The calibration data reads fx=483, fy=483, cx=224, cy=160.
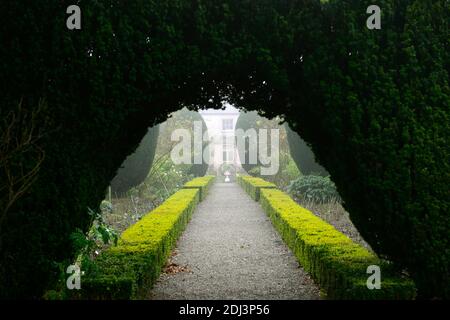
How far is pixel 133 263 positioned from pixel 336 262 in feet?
7.34

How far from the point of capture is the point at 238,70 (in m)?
4.49

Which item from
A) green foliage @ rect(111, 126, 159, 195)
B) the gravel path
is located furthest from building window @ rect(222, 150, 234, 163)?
the gravel path

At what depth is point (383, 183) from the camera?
4.18 meters

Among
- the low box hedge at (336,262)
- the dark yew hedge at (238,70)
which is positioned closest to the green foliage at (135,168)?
the low box hedge at (336,262)

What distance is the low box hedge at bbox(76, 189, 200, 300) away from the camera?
4543 millimetres

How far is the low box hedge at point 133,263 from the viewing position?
14.9 ft

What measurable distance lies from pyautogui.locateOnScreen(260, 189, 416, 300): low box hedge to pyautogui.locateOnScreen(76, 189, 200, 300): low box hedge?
205cm

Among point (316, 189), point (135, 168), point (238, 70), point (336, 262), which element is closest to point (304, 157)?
point (316, 189)

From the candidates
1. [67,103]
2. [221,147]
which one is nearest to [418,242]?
[67,103]

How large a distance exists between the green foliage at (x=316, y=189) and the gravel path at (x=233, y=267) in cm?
340

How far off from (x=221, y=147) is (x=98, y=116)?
41.4m

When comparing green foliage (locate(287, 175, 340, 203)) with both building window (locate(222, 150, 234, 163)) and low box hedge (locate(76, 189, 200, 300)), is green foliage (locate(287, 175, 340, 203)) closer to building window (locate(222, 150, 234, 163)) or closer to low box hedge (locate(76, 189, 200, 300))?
low box hedge (locate(76, 189, 200, 300))

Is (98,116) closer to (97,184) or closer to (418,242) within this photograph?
(97,184)

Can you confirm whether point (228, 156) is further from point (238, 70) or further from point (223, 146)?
point (238, 70)
